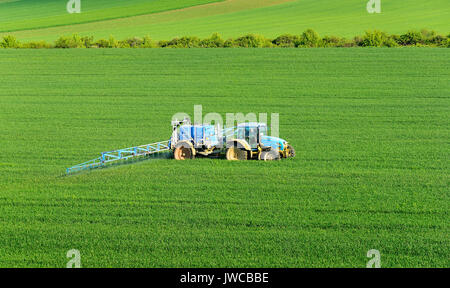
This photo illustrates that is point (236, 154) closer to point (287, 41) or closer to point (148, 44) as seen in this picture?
point (287, 41)

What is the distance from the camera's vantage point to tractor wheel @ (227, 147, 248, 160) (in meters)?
18.8

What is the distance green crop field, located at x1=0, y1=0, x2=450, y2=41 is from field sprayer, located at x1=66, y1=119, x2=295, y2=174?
3569 centimetres

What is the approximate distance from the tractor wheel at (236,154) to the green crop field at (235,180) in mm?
454

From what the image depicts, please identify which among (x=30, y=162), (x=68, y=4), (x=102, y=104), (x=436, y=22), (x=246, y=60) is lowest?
(x=30, y=162)

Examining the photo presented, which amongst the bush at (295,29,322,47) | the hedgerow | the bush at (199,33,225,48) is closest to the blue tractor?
the bush at (295,29,322,47)

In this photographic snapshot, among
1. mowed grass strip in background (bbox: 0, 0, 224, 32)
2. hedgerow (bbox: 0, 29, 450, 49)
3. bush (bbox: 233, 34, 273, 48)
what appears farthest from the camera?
mowed grass strip in background (bbox: 0, 0, 224, 32)

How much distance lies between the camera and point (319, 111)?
26250 mm

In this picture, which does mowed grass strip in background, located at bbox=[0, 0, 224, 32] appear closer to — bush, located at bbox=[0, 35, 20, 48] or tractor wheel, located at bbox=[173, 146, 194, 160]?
bush, located at bbox=[0, 35, 20, 48]

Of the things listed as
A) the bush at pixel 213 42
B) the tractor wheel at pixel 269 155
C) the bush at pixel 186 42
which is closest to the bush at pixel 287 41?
the bush at pixel 213 42

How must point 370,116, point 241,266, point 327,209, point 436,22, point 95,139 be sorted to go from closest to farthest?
1. point 241,266
2. point 327,209
3. point 95,139
4. point 370,116
5. point 436,22

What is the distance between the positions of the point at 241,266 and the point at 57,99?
21.6 meters

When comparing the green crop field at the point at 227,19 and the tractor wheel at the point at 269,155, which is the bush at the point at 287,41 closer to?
the green crop field at the point at 227,19

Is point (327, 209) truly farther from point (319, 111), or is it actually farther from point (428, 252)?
point (319, 111)

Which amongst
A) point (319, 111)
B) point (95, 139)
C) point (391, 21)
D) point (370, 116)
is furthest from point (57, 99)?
point (391, 21)
